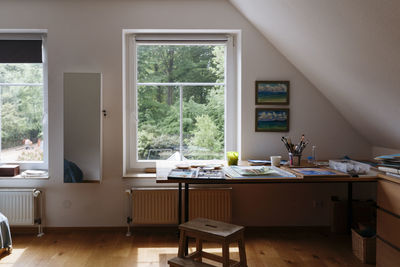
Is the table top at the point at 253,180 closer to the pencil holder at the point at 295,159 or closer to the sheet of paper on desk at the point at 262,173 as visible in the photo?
the sheet of paper on desk at the point at 262,173

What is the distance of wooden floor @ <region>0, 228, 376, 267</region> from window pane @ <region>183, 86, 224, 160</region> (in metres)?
0.96

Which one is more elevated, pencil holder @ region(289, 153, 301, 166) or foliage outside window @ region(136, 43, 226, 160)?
foliage outside window @ region(136, 43, 226, 160)

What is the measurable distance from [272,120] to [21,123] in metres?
2.90

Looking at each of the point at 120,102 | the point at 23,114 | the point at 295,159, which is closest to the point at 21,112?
the point at 23,114

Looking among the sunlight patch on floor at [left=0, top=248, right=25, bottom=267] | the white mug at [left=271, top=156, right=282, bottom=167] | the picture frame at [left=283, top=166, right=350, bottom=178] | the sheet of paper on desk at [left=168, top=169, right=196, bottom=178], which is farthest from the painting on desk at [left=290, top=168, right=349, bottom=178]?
the sunlight patch on floor at [left=0, top=248, right=25, bottom=267]

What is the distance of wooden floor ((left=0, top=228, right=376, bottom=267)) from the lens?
294cm

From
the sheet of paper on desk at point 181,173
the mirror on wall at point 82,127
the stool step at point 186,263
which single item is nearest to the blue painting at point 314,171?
the sheet of paper on desk at point 181,173

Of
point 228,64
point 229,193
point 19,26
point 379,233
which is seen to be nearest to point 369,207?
point 379,233

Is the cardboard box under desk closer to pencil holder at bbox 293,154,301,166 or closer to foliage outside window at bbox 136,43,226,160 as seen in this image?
foliage outside window at bbox 136,43,226,160

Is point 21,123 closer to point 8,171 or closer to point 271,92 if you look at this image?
point 8,171

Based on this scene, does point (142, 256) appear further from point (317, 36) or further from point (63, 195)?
point (317, 36)

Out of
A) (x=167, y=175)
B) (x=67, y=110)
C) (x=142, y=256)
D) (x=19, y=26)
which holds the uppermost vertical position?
(x=19, y=26)

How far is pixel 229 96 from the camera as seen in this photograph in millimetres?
3863

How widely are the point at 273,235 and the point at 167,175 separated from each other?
1.60 metres
